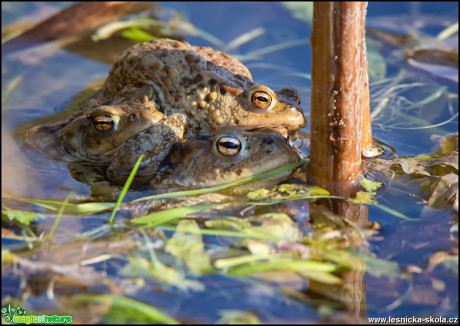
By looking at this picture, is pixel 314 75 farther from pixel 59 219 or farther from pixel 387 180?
pixel 59 219

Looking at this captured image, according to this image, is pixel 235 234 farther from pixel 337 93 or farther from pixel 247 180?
pixel 337 93

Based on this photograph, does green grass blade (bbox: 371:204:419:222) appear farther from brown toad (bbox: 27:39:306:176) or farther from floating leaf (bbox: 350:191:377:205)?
brown toad (bbox: 27:39:306:176)

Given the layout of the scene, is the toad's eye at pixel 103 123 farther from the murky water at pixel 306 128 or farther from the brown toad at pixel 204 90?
the murky water at pixel 306 128

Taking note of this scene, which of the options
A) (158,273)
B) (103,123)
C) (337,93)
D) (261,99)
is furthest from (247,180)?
(103,123)

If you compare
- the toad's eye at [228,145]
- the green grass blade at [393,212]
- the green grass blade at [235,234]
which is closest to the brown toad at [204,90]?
the toad's eye at [228,145]

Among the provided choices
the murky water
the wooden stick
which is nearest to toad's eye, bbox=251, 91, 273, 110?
the wooden stick

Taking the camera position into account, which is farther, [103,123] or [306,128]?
[306,128]
